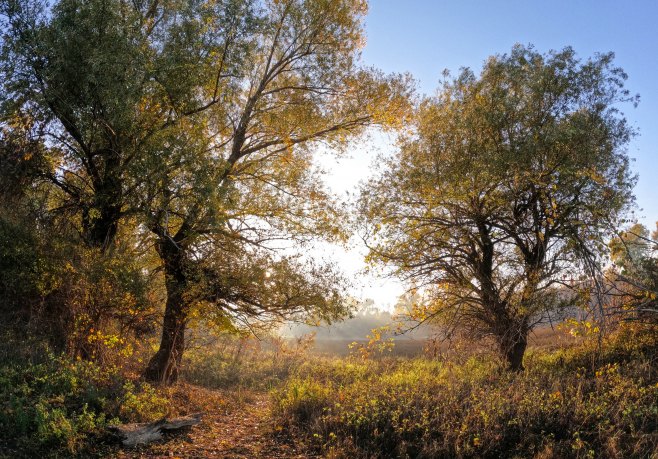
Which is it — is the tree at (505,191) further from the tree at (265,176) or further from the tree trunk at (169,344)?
the tree trunk at (169,344)

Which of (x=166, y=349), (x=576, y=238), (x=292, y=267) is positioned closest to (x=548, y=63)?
(x=576, y=238)

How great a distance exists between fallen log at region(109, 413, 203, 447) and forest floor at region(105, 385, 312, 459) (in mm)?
138

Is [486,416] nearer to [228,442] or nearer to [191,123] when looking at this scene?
[228,442]

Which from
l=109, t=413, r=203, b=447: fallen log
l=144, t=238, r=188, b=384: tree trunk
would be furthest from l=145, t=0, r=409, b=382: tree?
l=109, t=413, r=203, b=447: fallen log

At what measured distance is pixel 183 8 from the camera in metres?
12.7

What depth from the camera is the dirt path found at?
8586 mm

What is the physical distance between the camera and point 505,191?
14.2 metres

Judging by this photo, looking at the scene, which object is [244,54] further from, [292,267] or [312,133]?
[292,267]

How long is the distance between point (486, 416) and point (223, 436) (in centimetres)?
568

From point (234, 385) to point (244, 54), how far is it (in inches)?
459

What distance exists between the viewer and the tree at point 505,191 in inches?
528

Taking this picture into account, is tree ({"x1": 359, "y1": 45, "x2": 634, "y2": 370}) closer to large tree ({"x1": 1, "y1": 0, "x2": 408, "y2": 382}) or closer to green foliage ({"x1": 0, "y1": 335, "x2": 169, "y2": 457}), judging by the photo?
large tree ({"x1": 1, "y1": 0, "x2": 408, "y2": 382})

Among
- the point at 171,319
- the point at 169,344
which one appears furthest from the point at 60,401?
the point at 171,319

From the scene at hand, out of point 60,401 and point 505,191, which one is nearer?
point 60,401
